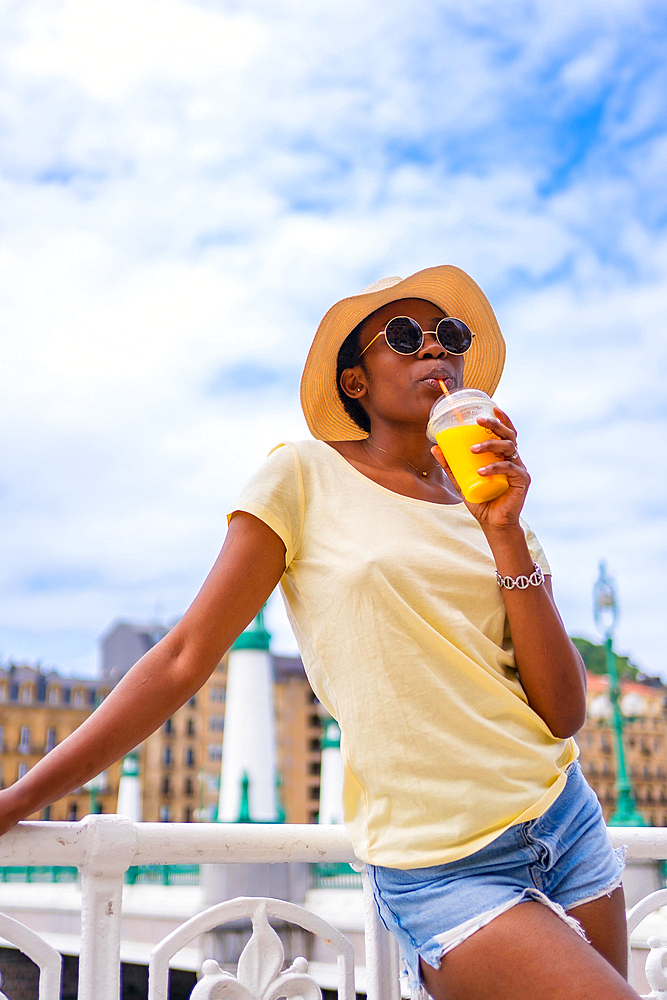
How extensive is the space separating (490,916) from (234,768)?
13.7m

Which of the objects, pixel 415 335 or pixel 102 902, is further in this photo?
pixel 415 335

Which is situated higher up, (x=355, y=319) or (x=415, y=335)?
(x=355, y=319)

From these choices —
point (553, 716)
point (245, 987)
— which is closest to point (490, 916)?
point (553, 716)

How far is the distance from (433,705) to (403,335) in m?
0.78

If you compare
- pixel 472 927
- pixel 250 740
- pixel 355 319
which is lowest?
pixel 472 927

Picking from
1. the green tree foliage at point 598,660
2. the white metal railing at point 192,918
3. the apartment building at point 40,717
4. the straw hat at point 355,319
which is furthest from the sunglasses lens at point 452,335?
the green tree foliage at point 598,660

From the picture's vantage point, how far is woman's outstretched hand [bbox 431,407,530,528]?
1.53m

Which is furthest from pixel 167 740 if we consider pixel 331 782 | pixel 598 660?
pixel 331 782

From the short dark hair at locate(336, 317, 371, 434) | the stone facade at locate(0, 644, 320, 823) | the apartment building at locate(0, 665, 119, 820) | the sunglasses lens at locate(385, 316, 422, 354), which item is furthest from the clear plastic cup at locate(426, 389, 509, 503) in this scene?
the apartment building at locate(0, 665, 119, 820)

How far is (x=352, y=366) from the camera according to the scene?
2057 mm

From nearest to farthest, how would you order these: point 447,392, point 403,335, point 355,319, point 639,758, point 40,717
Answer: point 447,392 → point 403,335 → point 355,319 → point 639,758 → point 40,717

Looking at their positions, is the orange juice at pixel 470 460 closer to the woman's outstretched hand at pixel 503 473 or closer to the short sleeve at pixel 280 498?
the woman's outstretched hand at pixel 503 473

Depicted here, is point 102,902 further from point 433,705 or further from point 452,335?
point 452,335

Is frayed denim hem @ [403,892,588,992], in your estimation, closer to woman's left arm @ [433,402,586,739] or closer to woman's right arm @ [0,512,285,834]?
woman's left arm @ [433,402,586,739]
